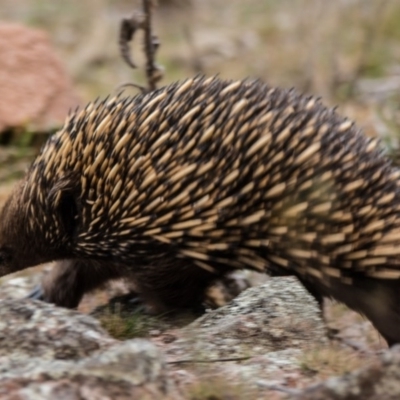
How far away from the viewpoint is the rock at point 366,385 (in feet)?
10.2

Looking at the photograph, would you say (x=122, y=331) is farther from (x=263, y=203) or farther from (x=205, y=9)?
(x=205, y=9)

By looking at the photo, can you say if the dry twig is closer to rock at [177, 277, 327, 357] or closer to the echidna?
the echidna

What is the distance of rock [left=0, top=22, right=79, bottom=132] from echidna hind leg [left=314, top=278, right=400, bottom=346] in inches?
175

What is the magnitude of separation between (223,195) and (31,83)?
471 centimetres

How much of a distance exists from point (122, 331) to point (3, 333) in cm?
71

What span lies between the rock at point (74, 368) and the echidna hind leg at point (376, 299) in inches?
43.0

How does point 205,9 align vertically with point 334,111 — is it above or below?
above

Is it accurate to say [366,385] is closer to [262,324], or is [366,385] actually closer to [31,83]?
[262,324]

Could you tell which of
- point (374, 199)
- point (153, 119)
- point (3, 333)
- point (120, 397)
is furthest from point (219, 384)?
point (153, 119)

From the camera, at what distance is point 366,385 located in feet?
10.4

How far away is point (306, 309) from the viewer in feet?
15.8

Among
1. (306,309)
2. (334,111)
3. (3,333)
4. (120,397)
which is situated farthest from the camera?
(306,309)

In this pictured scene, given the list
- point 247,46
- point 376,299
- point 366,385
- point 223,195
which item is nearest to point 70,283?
point 223,195

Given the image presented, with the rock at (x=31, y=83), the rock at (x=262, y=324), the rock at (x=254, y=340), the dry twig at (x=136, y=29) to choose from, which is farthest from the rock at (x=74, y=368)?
the rock at (x=31, y=83)
